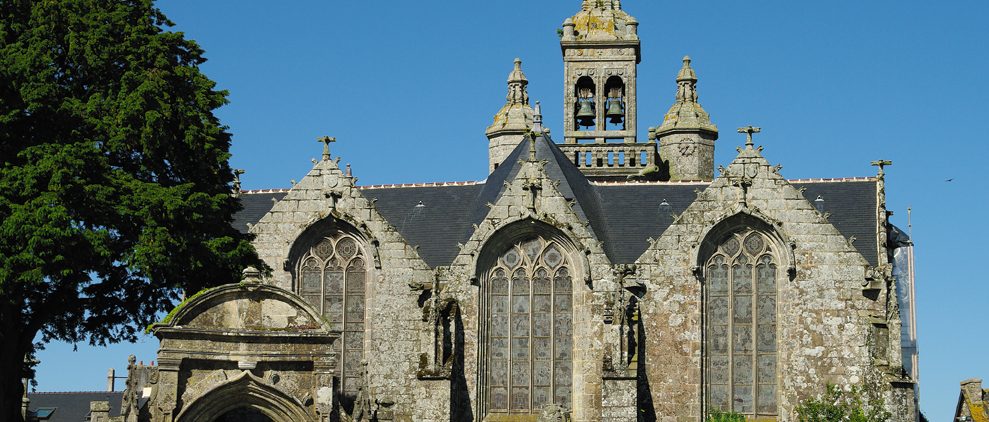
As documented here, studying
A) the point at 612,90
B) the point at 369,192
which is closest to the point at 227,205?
the point at 369,192

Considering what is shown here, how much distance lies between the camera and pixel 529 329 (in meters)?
39.6

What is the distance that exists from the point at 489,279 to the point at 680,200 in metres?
5.65

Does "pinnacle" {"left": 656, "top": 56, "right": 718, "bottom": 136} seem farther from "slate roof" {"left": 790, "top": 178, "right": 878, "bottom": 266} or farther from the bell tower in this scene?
"slate roof" {"left": 790, "top": 178, "right": 878, "bottom": 266}

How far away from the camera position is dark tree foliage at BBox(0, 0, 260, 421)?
32000 mm

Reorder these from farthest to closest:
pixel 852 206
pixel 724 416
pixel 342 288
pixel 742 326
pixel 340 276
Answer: pixel 852 206 < pixel 340 276 < pixel 342 288 < pixel 742 326 < pixel 724 416

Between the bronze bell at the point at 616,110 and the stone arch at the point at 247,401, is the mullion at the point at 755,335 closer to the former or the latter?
the stone arch at the point at 247,401

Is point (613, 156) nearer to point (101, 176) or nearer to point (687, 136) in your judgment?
point (687, 136)

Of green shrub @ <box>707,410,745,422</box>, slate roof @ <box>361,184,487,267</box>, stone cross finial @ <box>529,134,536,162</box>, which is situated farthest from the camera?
slate roof @ <box>361,184,487,267</box>

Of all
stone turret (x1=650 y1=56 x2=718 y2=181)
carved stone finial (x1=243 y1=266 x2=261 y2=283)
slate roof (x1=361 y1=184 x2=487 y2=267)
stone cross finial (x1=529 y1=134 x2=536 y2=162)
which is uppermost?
stone turret (x1=650 y1=56 x2=718 y2=181)

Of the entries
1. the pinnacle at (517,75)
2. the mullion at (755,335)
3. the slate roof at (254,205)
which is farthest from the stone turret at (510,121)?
the mullion at (755,335)

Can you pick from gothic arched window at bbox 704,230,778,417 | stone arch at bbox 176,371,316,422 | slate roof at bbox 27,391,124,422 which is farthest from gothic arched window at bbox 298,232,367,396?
slate roof at bbox 27,391,124,422

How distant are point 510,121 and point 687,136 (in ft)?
18.6

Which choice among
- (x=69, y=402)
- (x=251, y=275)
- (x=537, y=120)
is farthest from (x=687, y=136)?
(x=251, y=275)

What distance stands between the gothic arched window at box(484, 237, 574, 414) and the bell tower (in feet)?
48.9
